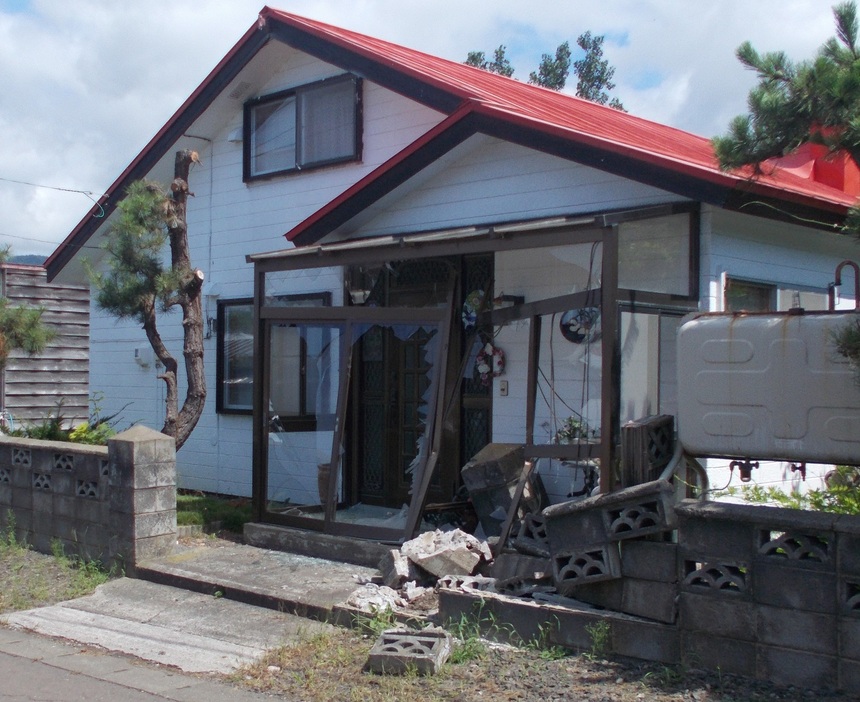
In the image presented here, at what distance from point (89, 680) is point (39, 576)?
10.2 ft

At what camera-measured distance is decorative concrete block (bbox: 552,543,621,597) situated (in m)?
5.88

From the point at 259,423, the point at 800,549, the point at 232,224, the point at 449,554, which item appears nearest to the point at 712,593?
the point at 800,549

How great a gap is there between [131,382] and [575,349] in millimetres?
7577

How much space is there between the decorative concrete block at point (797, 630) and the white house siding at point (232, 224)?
6490 mm

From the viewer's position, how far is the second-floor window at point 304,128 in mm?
11172

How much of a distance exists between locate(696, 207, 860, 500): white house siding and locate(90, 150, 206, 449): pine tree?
5.20 m

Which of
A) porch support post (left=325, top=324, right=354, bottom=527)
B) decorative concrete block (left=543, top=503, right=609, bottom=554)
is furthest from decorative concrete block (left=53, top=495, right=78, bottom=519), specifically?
decorative concrete block (left=543, top=503, right=609, bottom=554)

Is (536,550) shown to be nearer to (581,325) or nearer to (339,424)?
(581,325)

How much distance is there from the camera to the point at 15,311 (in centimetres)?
1061

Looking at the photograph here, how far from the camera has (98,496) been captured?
902 cm

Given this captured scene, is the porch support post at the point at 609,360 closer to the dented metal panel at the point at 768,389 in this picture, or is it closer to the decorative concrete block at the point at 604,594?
the dented metal panel at the point at 768,389

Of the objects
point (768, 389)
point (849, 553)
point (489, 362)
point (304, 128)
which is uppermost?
point (304, 128)

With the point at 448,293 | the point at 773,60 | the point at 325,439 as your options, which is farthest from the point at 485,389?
the point at 773,60

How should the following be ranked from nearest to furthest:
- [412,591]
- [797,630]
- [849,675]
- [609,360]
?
[849,675]
[797,630]
[609,360]
[412,591]
